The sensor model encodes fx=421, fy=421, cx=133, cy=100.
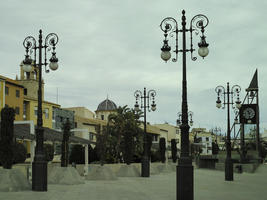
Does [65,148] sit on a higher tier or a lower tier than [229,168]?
higher

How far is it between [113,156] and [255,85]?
18092mm

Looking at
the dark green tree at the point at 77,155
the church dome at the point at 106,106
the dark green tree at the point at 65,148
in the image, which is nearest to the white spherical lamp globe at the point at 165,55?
the dark green tree at the point at 65,148

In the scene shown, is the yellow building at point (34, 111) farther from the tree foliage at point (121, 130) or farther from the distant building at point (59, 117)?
the tree foliage at point (121, 130)

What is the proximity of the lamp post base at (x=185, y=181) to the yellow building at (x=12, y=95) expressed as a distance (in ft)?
148

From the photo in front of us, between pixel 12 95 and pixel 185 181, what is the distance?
157ft

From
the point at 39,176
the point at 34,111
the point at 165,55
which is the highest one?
the point at 34,111

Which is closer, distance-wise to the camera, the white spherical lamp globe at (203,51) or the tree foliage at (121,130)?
the white spherical lamp globe at (203,51)

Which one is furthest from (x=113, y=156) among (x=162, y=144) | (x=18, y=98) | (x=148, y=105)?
(x=18, y=98)

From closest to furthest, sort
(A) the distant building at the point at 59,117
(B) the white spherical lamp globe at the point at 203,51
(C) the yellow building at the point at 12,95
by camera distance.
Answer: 1. (B) the white spherical lamp globe at the point at 203,51
2. (C) the yellow building at the point at 12,95
3. (A) the distant building at the point at 59,117

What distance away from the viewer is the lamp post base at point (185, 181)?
41.6 feet

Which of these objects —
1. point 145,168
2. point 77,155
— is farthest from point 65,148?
point 77,155

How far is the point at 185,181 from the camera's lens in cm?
1277

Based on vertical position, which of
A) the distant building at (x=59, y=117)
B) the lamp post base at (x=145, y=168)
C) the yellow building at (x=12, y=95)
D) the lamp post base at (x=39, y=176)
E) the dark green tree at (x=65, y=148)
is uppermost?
the yellow building at (x=12, y=95)

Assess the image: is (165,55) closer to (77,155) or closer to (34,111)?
(77,155)
